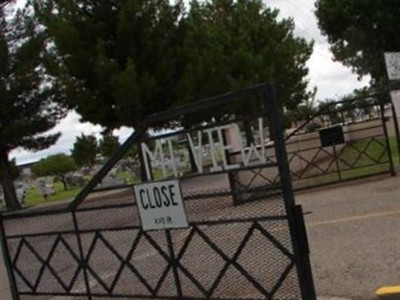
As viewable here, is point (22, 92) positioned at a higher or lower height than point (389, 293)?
higher

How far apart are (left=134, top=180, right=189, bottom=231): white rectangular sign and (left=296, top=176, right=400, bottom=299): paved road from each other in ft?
6.16

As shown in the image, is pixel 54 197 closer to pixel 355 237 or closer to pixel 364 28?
pixel 364 28

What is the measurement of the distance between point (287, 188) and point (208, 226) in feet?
3.42

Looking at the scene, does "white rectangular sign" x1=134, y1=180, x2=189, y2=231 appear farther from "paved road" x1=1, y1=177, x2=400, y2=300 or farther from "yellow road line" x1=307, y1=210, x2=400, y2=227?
"yellow road line" x1=307, y1=210, x2=400, y2=227

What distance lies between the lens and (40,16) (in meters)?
28.2

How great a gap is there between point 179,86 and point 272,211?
23.5 metres

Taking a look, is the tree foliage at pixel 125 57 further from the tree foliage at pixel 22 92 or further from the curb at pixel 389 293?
the curb at pixel 389 293

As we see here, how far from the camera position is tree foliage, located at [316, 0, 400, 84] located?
98.1ft

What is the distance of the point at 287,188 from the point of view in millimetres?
5094

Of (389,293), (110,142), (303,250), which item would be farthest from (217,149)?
(110,142)

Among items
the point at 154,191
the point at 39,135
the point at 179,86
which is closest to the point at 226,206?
the point at 154,191

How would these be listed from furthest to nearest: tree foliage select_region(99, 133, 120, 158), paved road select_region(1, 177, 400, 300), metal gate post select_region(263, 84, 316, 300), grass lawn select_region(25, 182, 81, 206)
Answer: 1. grass lawn select_region(25, 182, 81, 206)
2. tree foliage select_region(99, 133, 120, 158)
3. paved road select_region(1, 177, 400, 300)
4. metal gate post select_region(263, 84, 316, 300)

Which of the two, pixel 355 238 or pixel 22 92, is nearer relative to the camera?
pixel 355 238

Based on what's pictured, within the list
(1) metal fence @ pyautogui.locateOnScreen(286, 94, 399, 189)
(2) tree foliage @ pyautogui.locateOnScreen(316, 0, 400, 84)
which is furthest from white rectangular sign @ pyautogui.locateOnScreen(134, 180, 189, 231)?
(2) tree foliage @ pyautogui.locateOnScreen(316, 0, 400, 84)
